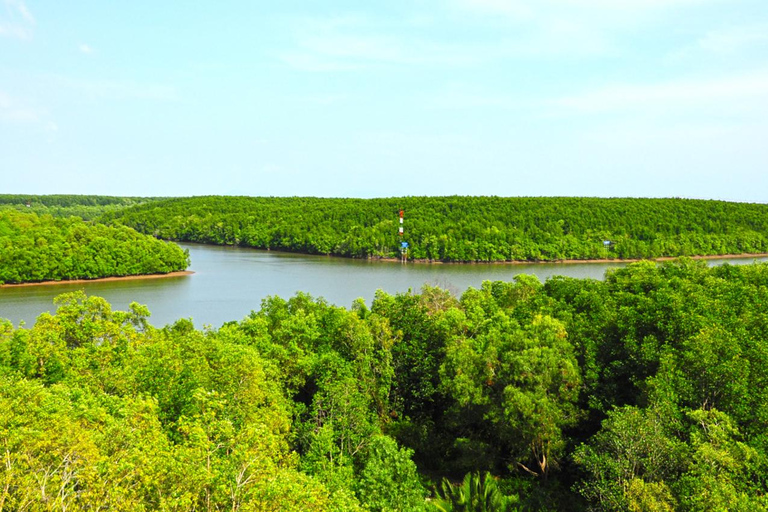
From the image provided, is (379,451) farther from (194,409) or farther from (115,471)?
(115,471)

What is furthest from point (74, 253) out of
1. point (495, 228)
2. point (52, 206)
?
point (52, 206)

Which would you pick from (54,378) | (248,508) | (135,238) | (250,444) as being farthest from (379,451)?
(135,238)

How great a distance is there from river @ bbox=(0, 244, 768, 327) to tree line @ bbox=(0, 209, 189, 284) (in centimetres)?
273

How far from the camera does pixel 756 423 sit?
13828 millimetres

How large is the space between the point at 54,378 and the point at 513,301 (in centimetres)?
1865

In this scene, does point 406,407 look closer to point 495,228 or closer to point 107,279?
point 107,279

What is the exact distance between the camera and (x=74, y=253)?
61312mm

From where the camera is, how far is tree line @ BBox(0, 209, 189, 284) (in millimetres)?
57594

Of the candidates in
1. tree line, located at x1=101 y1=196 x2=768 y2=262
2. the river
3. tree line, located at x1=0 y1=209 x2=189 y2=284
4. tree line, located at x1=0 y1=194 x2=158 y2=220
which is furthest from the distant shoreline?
tree line, located at x1=0 y1=194 x2=158 y2=220

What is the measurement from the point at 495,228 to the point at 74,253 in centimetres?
5556

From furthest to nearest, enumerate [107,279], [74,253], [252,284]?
[107,279]
[74,253]
[252,284]

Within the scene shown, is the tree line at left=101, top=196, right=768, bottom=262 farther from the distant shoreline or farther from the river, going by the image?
the distant shoreline

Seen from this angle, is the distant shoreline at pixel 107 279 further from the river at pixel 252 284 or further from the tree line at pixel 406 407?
the tree line at pixel 406 407

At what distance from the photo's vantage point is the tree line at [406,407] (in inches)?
402
